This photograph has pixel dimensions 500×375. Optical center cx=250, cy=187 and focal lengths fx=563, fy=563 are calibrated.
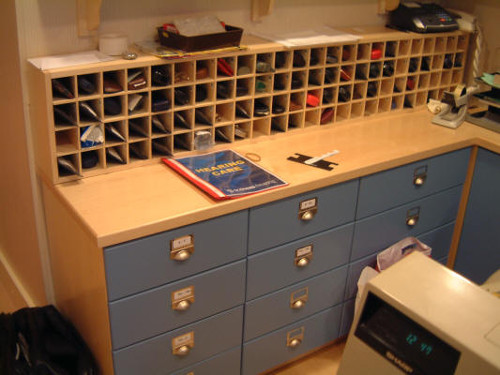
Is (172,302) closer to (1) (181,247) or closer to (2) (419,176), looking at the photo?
(1) (181,247)

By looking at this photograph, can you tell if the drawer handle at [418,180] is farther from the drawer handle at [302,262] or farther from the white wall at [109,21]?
the white wall at [109,21]

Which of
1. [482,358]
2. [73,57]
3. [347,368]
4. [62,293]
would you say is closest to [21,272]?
[62,293]

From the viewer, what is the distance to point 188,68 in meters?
1.88

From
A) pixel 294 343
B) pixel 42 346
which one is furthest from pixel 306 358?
pixel 42 346

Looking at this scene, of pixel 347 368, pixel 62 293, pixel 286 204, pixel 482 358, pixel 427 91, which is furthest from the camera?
pixel 427 91

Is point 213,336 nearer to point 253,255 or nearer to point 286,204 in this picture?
point 253,255

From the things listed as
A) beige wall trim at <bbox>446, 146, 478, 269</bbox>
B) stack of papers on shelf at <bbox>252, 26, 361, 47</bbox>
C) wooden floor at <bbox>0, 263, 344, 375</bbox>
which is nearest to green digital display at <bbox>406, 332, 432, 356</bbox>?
wooden floor at <bbox>0, 263, 344, 375</bbox>

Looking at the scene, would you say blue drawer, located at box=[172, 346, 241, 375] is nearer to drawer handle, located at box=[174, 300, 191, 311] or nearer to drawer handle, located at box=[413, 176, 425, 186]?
drawer handle, located at box=[174, 300, 191, 311]

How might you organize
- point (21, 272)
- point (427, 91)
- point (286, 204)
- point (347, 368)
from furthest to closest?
point (427, 91)
point (21, 272)
point (286, 204)
point (347, 368)

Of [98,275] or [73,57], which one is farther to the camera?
[73,57]

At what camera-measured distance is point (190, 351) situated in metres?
1.84

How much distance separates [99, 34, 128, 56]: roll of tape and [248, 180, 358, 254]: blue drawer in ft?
2.13

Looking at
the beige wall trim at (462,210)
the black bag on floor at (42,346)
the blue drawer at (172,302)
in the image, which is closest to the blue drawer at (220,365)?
the blue drawer at (172,302)

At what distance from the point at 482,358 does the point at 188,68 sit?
4.04ft
